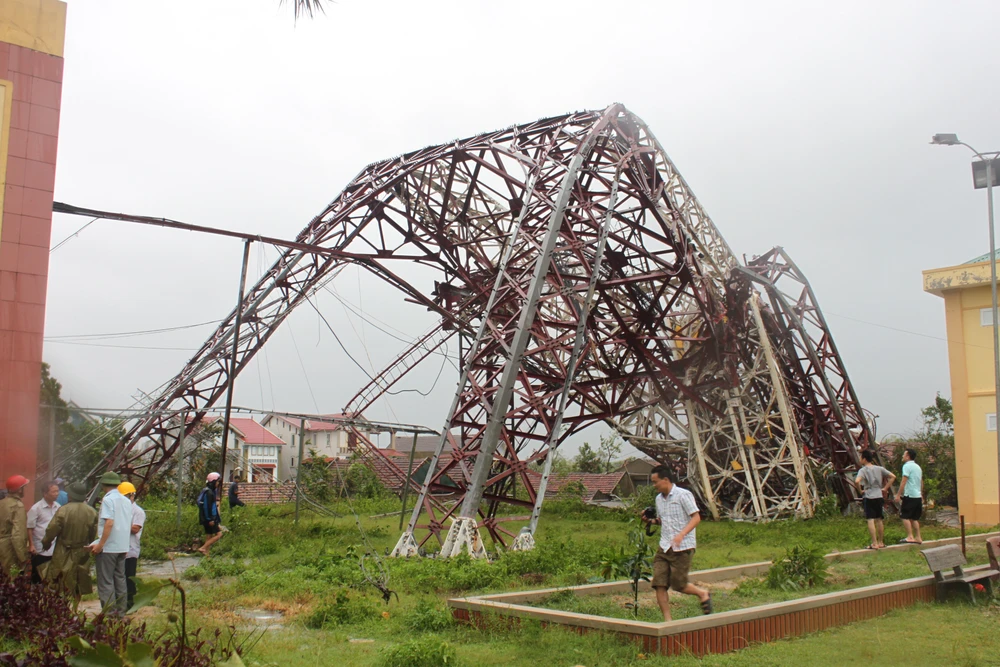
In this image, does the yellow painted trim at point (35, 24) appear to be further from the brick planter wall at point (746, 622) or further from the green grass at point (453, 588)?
the brick planter wall at point (746, 622)

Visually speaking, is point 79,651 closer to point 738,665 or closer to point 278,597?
point 738,665

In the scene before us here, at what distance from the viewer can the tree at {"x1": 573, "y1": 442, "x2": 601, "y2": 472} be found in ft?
176

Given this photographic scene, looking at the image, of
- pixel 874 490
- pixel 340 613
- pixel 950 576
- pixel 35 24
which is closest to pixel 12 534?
pixel 340 613

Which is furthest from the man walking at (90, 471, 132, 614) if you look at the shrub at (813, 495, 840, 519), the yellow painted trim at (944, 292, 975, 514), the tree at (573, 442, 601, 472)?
the tree at (573, 442, 601, 472)

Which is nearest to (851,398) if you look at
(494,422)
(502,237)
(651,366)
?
(651,366)

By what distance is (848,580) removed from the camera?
10727mm

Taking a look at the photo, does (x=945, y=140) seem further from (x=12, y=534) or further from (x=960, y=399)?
(x=12, y=534)

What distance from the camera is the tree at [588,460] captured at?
176 ft

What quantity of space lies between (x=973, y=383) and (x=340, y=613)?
19586 mm

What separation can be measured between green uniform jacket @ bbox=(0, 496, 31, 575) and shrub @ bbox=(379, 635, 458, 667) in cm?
438

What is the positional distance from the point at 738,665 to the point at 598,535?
12078 mm

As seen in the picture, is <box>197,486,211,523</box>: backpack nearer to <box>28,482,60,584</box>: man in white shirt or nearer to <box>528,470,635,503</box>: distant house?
<box>28,482,60,584</box>: man in white shirt

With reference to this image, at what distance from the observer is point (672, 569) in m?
8.03

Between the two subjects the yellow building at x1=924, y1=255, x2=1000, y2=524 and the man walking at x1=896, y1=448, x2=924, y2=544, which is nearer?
the man walking at x1=896, y1=448, x2=924, y2=544
